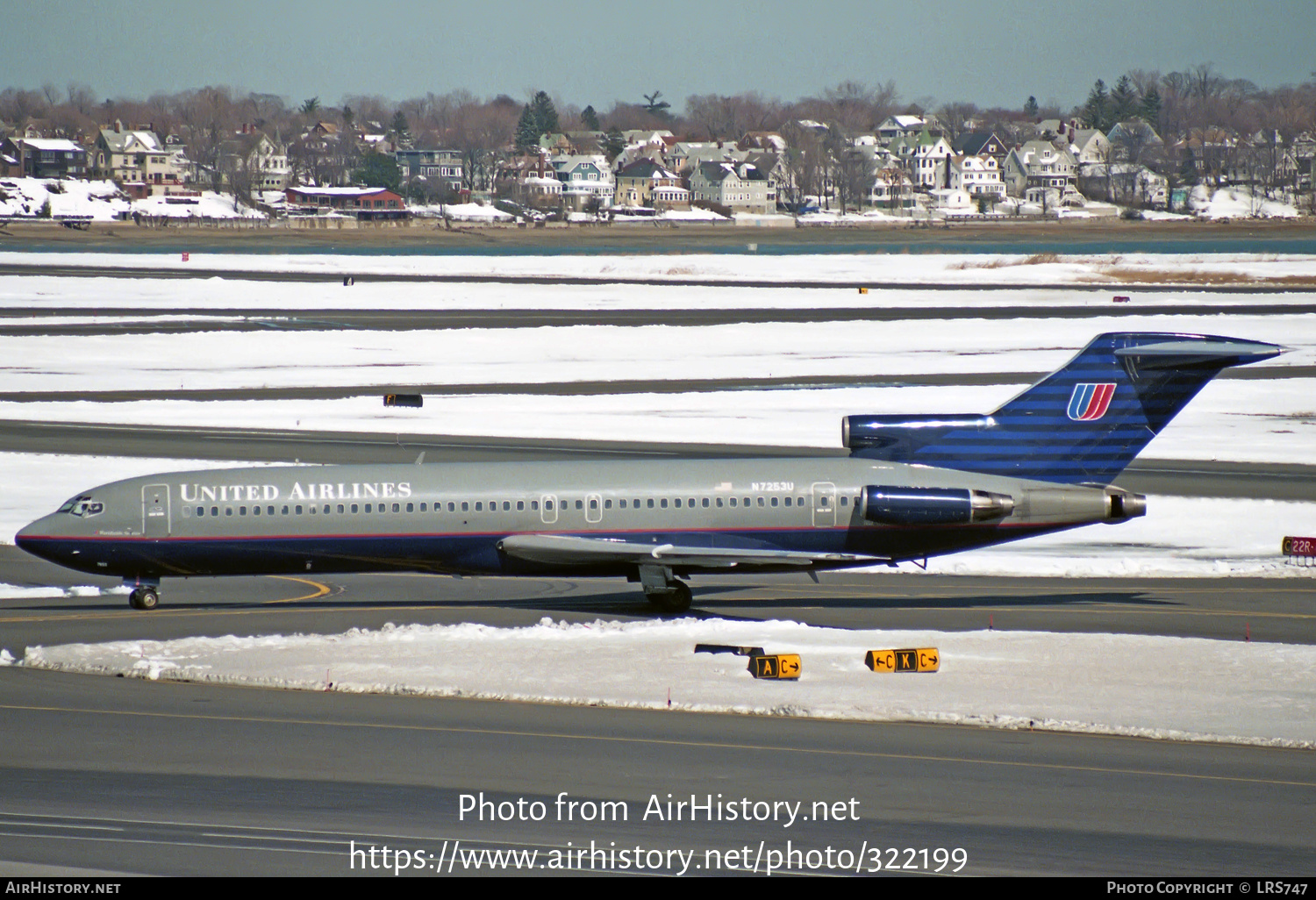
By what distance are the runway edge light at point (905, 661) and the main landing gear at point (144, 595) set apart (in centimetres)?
1661

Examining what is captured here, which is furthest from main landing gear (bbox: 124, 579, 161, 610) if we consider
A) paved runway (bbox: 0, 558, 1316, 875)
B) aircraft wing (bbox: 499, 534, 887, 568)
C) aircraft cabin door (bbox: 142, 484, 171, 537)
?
aircraft wing (bbox: 499, 534, 887, 568)

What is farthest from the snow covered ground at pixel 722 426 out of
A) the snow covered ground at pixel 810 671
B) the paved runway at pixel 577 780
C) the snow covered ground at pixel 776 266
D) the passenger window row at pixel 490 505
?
the passenger window row at pixel 490 505

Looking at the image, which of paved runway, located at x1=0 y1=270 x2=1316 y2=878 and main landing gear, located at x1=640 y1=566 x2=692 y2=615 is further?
main landing gear, located at x1=640 y1=566 x2=692 y2=615

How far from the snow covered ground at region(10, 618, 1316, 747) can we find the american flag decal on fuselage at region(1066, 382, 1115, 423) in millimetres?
5832

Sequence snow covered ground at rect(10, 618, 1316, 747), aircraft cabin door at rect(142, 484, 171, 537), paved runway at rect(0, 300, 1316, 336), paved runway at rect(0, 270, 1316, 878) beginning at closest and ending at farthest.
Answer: paved runway at rect(0, 270, 1316, 878), snow covered ground at rect(10, 618, 1316, 747), aircraft cabin door at rect(142, 484, 171, 537), paved runway at rect(0, 300, 1316, 336)

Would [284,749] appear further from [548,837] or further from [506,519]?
[506,519]

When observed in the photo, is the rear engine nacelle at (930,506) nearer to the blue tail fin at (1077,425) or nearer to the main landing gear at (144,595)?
the blue tail fin at (1077,425)

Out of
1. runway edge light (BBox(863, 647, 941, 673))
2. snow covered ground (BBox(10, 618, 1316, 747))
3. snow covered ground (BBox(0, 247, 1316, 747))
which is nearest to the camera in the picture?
snow covered ground (BBox(10, 618, 1316, 747))

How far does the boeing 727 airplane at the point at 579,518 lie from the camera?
33.0m

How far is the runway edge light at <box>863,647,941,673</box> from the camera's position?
27.4m

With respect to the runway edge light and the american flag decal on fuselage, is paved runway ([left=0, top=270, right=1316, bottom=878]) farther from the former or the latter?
the american flag decal on fuselage

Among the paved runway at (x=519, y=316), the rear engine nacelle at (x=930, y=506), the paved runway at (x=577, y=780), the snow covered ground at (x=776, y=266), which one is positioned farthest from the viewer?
the snow covered ground at (x=776, y=266)

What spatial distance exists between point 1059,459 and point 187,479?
769 inches

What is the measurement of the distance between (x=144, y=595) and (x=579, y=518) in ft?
32.9
